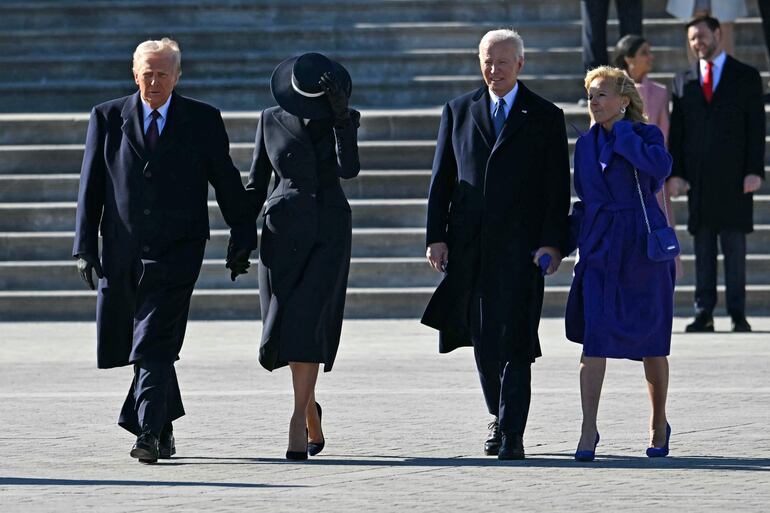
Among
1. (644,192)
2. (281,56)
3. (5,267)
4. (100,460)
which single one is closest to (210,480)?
(100,460)

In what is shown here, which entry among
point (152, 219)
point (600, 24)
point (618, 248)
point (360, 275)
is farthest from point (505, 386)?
point (600, 24)

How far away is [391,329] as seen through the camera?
14.0 meters

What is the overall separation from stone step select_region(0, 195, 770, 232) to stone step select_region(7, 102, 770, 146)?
0.75 meters

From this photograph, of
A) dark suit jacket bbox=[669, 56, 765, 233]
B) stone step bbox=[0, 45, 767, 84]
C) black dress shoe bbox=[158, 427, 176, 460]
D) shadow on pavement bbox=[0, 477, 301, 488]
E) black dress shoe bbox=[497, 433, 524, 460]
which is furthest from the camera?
stone step bbox=[0, 45, 767, 84]

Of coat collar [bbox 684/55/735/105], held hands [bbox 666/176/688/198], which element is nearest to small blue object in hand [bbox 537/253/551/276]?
held hands [bbox 666/176/688/198]

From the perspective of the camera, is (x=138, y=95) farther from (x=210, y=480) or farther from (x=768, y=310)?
(x=768, y=310)

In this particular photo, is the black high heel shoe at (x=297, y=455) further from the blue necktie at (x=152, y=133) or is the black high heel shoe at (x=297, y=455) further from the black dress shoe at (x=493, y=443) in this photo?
the blue necktie at (x=152, y=133)

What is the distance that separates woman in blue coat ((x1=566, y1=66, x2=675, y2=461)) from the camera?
8445 millimetres

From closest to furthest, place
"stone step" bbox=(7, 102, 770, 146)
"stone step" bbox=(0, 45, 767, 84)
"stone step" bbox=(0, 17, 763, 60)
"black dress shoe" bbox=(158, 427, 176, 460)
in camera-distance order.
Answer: "black dress shoe" bbox=(158, 427, 176, 460), "stone step" bbox=(7, 102, 770, 146), "stone step" bbox=(0, 45, 767, 84), "stone step" bbox=(0, 17, 763, 60)

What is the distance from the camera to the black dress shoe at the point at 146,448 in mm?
8266

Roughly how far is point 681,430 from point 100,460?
8.18 ft

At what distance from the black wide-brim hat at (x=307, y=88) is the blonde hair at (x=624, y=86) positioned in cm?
98

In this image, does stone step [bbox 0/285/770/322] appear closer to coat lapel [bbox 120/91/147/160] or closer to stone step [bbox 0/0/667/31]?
stone step [bbox 0/0/667/31]

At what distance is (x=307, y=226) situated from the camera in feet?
28.0
